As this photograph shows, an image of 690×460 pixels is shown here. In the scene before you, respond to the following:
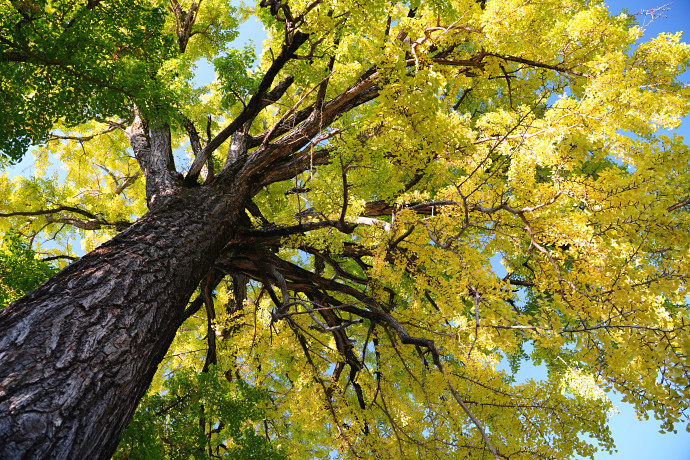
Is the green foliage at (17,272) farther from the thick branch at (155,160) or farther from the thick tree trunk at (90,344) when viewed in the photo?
the thick tree trunk at (90,344)

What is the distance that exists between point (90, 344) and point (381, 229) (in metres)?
2.52

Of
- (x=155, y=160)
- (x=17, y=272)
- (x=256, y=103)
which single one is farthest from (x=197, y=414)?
(x=155, y=160)

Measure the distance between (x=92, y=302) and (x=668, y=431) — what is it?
3.41 meters

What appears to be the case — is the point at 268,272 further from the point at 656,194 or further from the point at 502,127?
the point at 656,194

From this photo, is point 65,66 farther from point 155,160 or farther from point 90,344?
point 90,344

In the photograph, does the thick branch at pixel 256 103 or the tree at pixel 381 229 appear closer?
the tree at pixel 381 229

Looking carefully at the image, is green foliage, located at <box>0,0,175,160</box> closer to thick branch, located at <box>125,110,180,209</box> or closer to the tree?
the tree

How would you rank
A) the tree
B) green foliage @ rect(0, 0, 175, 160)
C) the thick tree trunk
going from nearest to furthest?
the thick tree trunk, the tree, green foliage @ rect(0, 0, 175, 160)

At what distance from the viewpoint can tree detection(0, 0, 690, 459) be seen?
6.10 feet

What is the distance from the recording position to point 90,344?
157cm

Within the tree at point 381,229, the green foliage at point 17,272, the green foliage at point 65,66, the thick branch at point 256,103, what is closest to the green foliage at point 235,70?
the tree at point 381,229

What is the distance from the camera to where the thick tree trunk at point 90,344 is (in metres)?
1.23

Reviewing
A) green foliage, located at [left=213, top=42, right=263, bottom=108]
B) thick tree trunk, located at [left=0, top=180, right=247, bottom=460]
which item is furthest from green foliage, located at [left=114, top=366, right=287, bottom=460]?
green foliage, located at [left=213, top=42, right=263, bottom=108]

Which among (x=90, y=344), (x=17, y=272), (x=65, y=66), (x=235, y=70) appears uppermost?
(x=235, y=70)
